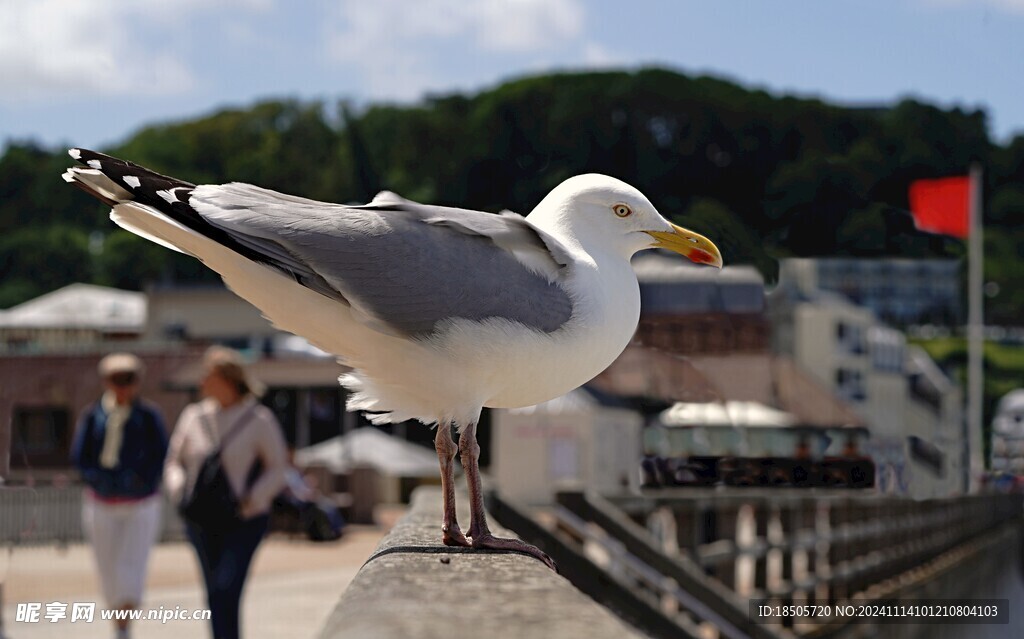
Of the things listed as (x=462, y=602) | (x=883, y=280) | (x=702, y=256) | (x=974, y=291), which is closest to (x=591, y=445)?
(x=974, y=291)

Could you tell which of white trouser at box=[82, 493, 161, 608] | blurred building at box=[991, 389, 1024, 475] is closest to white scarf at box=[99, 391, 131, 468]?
white trouser at box=[82, 493, 161, 608]

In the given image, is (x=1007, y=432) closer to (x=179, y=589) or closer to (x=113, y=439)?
(x=179, y=589)

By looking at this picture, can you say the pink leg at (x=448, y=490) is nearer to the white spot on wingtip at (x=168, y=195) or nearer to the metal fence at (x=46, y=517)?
the white spot on wingtip at (x=168, y=195)

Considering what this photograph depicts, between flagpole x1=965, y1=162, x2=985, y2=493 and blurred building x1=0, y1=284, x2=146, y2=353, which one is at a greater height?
blurred building x1=0, y1=284, x2=146, y2=353

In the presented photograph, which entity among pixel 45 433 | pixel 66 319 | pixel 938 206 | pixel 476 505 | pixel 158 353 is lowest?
pixel 476 505

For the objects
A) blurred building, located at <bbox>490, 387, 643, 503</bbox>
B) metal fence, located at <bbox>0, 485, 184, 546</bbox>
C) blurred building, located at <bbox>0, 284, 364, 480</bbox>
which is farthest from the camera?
blurred building, located at <bbox>0, 284, 364, 480</bbox>

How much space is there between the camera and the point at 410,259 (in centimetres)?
318

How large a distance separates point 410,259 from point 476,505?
1.99 ft

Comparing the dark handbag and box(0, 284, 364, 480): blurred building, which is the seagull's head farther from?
box(0, 284, 364, 480): blurred building

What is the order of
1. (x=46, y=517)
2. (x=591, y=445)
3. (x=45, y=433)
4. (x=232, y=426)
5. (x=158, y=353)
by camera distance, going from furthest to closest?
(x=158, y=353), (x=45, y=433), (x=46, y=517), (x=591, y=445), (x=232, y=426)

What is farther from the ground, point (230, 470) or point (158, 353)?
point (158, 353)

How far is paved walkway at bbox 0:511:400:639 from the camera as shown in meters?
8.95

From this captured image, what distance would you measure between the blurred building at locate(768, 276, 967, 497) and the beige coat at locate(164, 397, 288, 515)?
2666 mm

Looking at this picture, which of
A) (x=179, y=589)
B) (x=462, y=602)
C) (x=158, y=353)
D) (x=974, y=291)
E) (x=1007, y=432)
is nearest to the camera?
(x=462, y=602)
